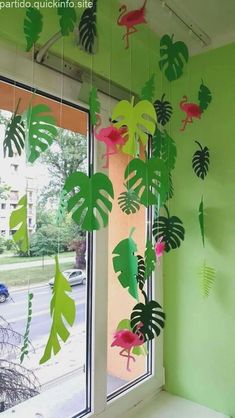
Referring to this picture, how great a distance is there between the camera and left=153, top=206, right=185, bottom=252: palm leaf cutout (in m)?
1.41

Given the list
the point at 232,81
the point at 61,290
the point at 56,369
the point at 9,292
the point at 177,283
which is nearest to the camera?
the point at 61,290

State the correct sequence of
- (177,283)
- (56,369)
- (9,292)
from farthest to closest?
(177,283) < (56,369) < (9,292)

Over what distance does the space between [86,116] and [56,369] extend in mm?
1047

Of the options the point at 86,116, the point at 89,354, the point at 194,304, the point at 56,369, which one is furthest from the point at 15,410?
the point at 86,116

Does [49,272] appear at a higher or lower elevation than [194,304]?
higher

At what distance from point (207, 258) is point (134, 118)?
2.69ft

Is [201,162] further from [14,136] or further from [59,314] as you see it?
[59,314]

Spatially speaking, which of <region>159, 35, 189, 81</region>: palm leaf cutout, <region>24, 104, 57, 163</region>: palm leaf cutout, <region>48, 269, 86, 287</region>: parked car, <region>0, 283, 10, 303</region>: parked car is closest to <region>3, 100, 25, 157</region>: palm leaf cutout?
<region>24, 104, 57, 163</region>: palm leaf cutout

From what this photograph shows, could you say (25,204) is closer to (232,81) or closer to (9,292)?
(9,292)

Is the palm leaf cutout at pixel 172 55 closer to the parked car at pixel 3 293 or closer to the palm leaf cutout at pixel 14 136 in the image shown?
the palm leaf cutout at pixel 14 136

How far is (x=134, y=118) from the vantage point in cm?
108

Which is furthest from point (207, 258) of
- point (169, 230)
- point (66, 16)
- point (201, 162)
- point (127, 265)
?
point (66, 16)

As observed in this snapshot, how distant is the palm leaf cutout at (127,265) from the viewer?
1022 mm

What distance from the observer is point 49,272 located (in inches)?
46.1
